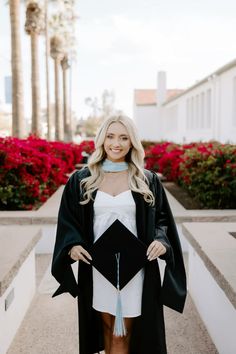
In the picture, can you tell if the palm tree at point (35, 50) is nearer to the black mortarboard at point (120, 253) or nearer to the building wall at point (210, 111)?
the building wall at point (210, 111)

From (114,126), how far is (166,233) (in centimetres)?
73

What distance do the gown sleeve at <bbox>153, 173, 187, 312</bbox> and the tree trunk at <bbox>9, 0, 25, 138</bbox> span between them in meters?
10.3

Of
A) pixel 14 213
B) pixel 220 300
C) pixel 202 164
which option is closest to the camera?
pixel 220 300

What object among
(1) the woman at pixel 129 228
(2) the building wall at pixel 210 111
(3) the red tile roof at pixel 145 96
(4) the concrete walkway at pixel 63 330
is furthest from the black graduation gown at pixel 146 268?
(3) the red tile roof at pixel 145 96

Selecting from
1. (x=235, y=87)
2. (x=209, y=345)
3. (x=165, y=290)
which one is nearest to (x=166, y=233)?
(x=165, y=290)

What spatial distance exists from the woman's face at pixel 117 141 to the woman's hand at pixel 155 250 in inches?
22.2

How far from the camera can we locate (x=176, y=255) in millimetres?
2924

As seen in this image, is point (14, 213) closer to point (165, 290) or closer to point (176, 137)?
point (165, 290)

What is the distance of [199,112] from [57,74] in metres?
8.57

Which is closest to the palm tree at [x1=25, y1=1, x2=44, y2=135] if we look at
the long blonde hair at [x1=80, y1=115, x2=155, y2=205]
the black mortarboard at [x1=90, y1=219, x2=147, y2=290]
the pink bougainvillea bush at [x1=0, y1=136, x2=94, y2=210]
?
the pink bougainvillea bush at [x1=0, y1=136, x2=94, y2=210]

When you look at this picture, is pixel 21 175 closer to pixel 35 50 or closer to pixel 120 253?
pixel 120 253

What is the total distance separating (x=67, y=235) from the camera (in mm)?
2758

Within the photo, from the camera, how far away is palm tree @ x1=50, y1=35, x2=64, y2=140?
2580 centimetres

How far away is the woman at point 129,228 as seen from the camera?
108 inches
